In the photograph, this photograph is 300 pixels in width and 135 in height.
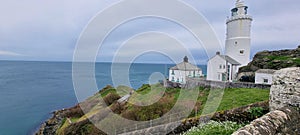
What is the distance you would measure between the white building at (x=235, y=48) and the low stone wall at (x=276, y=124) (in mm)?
21827

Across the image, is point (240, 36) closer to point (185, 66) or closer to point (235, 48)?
point (235, 48)

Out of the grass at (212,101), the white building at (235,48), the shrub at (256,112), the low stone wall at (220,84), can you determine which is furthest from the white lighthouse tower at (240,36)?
the shrub at (256,112)

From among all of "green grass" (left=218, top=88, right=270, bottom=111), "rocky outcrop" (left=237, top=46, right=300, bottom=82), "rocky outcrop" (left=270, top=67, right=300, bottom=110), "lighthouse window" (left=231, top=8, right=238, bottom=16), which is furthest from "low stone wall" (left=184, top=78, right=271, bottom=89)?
"lighthouse window" (left=231, top=8, right=238, bottom=16)

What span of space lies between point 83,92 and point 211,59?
735 inches

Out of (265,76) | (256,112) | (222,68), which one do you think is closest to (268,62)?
(265,76)

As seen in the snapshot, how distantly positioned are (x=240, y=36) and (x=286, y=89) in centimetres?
2445

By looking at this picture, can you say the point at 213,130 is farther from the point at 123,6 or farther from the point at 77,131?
the point at 77,131

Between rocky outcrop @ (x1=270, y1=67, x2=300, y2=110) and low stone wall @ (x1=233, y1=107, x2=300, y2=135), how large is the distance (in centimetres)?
45

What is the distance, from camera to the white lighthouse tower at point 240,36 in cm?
2661

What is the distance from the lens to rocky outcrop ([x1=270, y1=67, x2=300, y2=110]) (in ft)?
15.4

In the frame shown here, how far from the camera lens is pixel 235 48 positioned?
27.0m

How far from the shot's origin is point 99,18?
364 inches

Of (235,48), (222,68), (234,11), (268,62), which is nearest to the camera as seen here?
(268,62)

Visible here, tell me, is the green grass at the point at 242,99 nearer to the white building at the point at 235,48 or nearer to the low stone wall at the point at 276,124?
the low stone wall at the point at 276,124
